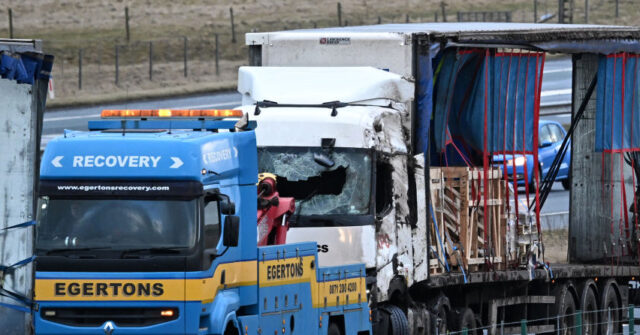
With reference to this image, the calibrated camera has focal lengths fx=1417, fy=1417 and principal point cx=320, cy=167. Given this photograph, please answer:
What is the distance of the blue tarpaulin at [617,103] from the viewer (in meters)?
21.5

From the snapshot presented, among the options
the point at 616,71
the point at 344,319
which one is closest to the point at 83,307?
the point at 344,319

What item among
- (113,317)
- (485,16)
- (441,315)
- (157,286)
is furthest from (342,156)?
(485,16)

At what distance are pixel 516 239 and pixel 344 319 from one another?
4.82 meters

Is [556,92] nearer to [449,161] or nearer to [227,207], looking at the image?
[449,161]

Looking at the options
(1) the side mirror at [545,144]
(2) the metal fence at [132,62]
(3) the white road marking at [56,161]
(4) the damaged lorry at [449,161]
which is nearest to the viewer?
(3) the white road marking at [56,161]

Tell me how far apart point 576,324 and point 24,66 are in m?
12.6

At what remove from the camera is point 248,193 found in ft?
44.3

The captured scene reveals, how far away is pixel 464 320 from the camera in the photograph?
18625 millimetres

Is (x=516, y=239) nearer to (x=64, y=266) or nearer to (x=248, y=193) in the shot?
(x=248, y=193)

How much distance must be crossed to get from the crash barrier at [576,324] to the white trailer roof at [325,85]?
11.0 feet

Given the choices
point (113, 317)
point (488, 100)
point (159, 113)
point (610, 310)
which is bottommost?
point (610, 310)

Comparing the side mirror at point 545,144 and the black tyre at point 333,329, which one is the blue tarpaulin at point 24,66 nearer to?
the black tyre at point 333,329

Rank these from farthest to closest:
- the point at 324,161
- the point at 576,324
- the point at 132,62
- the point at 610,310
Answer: the point at 132,62, the point at 610,310, the point at 576,324, the point at 324,161

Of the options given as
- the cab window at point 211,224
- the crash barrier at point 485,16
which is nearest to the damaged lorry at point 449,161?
the cab window at point 211,224
